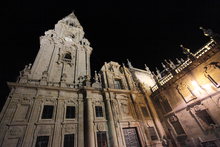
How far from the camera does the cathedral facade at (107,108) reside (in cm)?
1248

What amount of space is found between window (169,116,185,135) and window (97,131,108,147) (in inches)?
391

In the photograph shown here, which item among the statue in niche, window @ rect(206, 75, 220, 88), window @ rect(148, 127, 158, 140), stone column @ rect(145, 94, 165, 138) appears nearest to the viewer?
window @ rect(206, 75, 220, 88)

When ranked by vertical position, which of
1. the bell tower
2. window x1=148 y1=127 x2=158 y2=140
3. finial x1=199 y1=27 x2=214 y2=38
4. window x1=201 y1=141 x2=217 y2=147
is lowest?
window x1=201 y1=141 x2=217 y2=147

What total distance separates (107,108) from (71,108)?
4.76 meters

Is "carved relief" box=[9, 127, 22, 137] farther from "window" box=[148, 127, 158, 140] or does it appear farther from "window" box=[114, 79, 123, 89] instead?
"window" box=[148, 127, 158, 140]

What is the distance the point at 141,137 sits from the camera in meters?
15.8

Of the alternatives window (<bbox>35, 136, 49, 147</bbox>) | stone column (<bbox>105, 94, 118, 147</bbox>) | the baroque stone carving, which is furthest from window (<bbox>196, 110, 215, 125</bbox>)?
window (<bbox>35, 136, 49, 147</bbox>)

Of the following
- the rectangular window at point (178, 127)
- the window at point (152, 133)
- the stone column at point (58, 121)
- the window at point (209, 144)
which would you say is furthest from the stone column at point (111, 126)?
the window at point (209, 144)

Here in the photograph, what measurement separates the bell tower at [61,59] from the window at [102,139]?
800cm

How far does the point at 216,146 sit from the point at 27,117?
19996mm

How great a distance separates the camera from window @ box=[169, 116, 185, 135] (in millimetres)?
16047

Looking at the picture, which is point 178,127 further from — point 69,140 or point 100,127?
point 69,140

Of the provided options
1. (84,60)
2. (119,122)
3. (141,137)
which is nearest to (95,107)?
(119,122)

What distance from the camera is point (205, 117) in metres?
13.9
